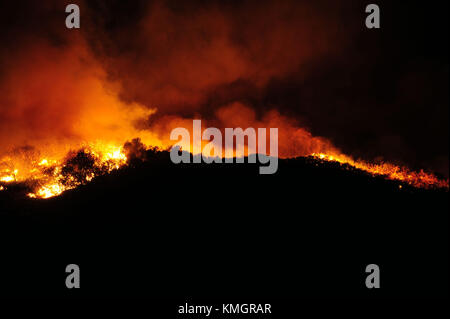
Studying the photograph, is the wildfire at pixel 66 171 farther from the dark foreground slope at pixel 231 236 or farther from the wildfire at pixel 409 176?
the wildfire at pixel 409 176

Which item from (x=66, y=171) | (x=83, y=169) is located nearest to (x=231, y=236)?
(x=83, y=169)

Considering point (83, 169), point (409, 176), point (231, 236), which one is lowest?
point (231, 236)

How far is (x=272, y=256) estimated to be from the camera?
9.77m

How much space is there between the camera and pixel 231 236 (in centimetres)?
1068

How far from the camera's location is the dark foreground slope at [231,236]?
29.4 ft

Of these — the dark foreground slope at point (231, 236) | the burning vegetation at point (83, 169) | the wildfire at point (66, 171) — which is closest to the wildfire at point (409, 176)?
the burning vegetation at point (83, 169)

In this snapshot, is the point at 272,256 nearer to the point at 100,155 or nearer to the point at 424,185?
the point at 424,185

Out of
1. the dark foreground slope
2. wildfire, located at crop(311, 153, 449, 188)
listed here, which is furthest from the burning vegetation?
the dark foreground slope

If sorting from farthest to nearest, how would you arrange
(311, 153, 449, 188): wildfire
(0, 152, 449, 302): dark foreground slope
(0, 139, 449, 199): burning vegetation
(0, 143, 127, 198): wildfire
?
(0, 143, 127, 198): wildfire
(0, 139, 449, 199): burning vegetation
(311, 153, 449, 188): wildfire
(0, 152, 449, 302): dark foreground slope

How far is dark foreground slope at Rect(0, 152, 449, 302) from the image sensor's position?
29.4 ft

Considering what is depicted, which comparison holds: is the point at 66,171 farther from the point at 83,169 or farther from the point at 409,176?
the point at 409,176

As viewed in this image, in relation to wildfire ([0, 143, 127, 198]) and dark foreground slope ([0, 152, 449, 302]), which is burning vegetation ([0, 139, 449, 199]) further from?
dark foreground slope ([0, 152, 449, 302])

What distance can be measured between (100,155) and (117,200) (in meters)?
5.73
